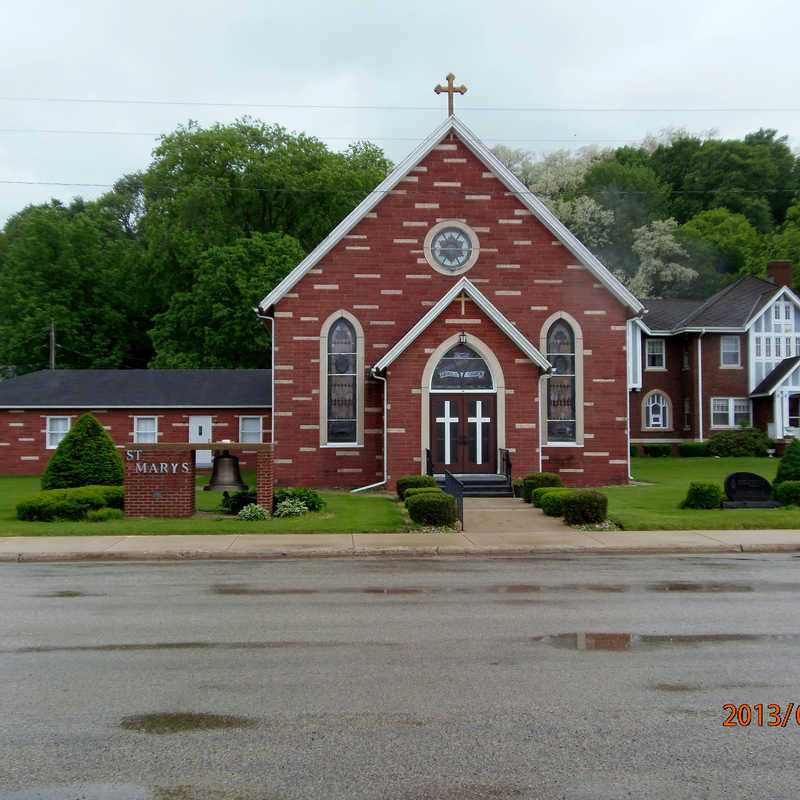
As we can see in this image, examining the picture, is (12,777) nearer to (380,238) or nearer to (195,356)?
(380,238)

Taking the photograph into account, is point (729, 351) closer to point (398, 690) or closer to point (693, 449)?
point (693, 449)

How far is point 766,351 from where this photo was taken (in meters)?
47.3

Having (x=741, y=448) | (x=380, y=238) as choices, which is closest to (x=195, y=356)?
(x=380, y=238)

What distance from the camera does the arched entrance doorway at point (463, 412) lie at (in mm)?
26500

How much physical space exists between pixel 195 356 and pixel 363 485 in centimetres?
2701

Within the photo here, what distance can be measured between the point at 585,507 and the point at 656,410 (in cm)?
3192

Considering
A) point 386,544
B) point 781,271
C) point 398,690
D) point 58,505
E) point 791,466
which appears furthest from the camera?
point 781,271

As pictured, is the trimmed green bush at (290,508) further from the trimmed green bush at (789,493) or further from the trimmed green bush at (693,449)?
the trimmed green bush at (693,449)

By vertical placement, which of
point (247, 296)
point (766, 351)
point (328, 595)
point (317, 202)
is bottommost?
point (328, 595)

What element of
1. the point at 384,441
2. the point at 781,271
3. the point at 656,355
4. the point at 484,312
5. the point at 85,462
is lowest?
the point at 85,462

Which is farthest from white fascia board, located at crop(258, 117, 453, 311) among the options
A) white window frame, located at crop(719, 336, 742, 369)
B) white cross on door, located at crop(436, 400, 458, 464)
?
white window frame, located at crop(719, 336, 742, 369)

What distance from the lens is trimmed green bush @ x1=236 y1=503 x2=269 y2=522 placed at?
64.8 feet

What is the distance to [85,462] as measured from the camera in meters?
23.3

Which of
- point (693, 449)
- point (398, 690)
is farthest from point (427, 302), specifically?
point (693, 449)
